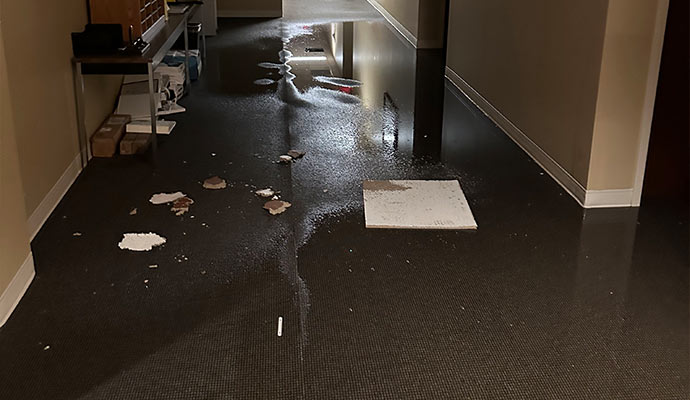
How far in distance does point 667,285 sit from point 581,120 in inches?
45.2

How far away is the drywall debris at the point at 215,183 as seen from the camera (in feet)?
13.5

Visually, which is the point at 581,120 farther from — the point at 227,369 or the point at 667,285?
the point at 227,369

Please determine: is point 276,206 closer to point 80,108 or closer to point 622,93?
point 80,108

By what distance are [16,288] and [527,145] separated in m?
3.19

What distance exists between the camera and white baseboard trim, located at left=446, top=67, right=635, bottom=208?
3.85 metres

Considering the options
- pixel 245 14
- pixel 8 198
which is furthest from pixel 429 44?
pixel 8 198

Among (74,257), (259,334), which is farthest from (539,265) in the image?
(74,257)

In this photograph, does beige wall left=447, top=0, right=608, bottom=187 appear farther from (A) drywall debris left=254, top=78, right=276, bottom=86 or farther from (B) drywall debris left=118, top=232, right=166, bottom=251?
(B) drywall debris left=118, top=232, right=166, bottom=251

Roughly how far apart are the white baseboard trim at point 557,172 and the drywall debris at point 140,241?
87.2 inches

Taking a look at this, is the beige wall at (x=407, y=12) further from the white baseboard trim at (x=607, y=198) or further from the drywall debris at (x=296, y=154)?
the white baseboard trim at (x=607, y=198)

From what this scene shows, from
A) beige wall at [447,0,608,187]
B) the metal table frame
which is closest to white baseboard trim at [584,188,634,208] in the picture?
beige wall at [447,0,608,187]

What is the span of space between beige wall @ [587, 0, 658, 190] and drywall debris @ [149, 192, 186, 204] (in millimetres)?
2228

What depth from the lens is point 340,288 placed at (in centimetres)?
301

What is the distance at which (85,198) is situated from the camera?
12.9 feet
